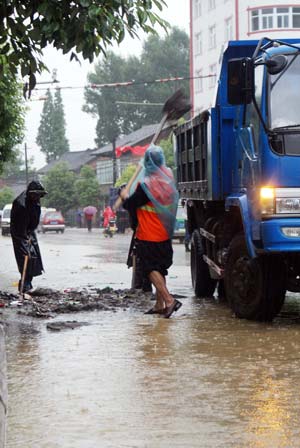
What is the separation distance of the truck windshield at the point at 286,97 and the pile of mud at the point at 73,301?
3415 millimetres

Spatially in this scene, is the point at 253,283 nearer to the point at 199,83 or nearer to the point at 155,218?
the point at 155,218

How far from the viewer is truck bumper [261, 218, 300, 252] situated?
8.99 m

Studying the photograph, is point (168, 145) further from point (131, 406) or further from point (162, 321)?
point (131, 406)

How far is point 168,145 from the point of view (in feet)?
197

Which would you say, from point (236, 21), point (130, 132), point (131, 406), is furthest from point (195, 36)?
point (131, 406)

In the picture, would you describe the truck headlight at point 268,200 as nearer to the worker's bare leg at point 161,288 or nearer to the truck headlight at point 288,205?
the truck headlight at point 288,205

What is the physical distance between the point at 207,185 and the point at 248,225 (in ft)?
6.37

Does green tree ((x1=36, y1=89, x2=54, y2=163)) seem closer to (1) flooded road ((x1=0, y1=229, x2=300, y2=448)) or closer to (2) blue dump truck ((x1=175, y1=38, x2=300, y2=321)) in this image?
(2) blue dump truck ((x1=175, y1=38, x2=300, y2=321))

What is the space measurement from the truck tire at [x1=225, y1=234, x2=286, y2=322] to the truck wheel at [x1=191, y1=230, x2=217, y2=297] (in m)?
2.62

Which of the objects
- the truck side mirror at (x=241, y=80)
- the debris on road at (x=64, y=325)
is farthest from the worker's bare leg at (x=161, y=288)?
the truck side mirror at (x=241, y=80)

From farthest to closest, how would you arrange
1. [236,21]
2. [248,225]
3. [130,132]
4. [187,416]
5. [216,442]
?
[130,132] < [236,21] < [248,225] < [187,416] < [216,442]

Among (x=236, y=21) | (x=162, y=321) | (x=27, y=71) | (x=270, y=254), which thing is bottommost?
(x=162, y=321)

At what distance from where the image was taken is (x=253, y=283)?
9922 mm

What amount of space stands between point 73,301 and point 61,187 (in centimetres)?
7076
